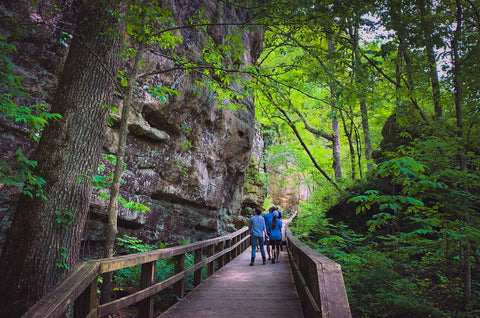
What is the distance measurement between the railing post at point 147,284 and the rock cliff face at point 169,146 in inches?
121

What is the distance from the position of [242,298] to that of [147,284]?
184cm

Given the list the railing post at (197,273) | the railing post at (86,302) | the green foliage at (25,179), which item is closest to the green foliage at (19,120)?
the green foliage at (25,179)

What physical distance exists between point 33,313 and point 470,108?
8162 millimetres

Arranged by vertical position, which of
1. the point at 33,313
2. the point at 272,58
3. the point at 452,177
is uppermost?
the point at 272,58

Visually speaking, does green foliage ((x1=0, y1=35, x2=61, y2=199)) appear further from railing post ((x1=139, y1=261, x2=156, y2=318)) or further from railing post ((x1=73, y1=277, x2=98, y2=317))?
railing post ((x1=139, y1=261, x2=156, y2=318))

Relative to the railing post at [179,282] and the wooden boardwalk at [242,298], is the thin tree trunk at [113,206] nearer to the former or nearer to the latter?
the wooden boardwalk at [242,298]

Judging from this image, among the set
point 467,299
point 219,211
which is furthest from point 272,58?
point 467,299

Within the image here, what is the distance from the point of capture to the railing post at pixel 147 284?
352 centimetres

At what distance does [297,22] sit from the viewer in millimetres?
5164

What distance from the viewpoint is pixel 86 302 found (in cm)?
240

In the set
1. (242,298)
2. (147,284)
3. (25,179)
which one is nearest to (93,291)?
(147,284)

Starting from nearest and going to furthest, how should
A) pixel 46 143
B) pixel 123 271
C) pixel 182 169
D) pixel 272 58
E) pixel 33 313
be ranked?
pixel 33 313
pixel 46 143
pixel 123 271
pixel 182 169
pixel 272 58

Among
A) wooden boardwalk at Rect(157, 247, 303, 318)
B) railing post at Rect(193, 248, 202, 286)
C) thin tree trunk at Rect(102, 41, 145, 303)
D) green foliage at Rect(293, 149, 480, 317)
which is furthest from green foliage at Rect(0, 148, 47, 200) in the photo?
green foliage at Rect(293, 149, 480, 317)

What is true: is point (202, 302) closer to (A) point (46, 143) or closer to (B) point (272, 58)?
(A) point (46, 143)
